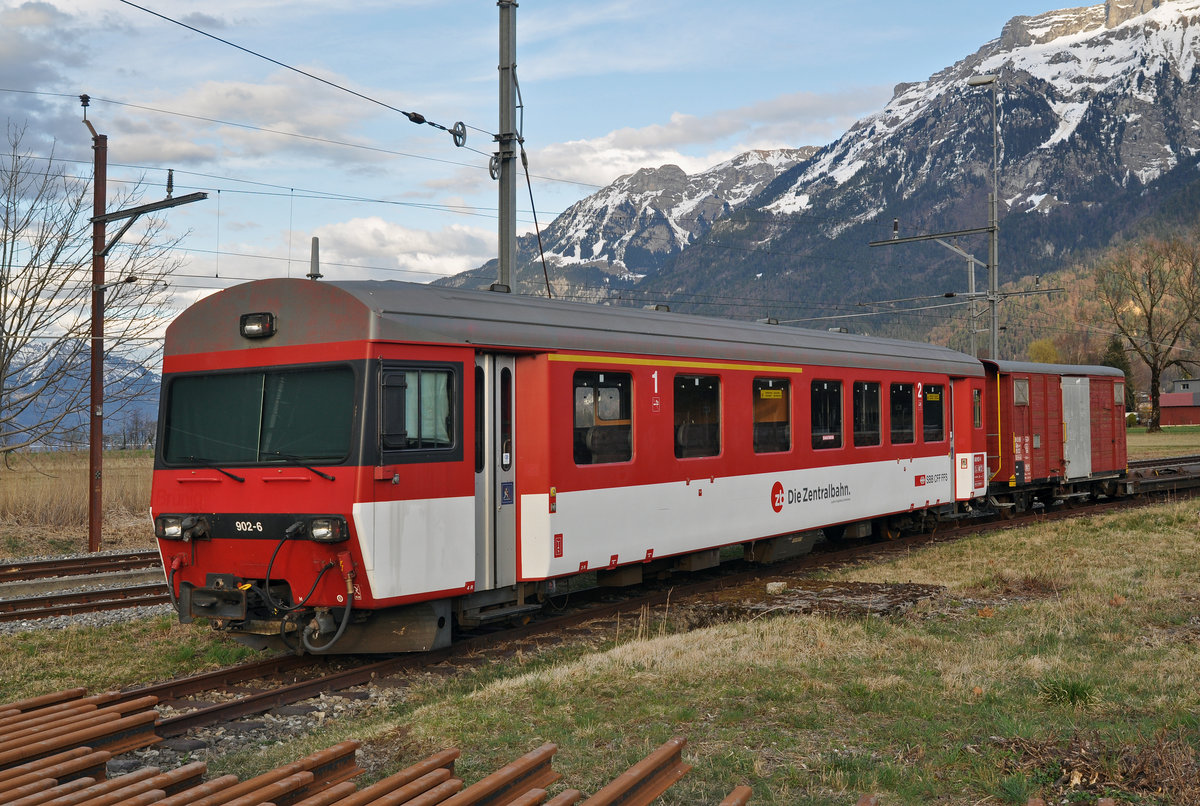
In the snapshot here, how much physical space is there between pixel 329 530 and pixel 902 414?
10583mm

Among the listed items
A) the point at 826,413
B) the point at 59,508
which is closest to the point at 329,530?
the point at 826,413

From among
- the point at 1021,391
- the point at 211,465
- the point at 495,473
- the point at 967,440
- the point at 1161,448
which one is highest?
the point at 1021,391

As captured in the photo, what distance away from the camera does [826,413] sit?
14000 mm

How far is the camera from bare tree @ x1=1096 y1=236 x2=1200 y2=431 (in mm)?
61875

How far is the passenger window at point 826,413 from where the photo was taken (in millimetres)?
13734

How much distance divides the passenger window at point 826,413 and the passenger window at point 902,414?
1.82 meters

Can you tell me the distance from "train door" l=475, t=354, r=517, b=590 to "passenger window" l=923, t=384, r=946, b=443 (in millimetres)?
9479

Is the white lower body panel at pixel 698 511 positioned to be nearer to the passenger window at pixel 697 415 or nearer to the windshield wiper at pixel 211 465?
the passenger window at pixel 697 415

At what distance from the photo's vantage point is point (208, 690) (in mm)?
7996

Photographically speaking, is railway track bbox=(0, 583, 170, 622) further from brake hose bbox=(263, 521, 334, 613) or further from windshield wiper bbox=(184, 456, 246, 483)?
brake hose bbox=(263, 521, 334, 613)

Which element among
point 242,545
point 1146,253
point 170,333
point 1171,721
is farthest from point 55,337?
point 1146,253

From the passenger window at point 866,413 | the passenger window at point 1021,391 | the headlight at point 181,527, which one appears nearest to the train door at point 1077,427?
the passenger window at point 1021,391

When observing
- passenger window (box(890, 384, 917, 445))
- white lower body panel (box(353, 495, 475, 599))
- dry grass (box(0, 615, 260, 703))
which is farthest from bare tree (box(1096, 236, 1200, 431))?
dry grass (box(0, 615, 260, 703))

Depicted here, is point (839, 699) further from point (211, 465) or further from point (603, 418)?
point (211, 465)
